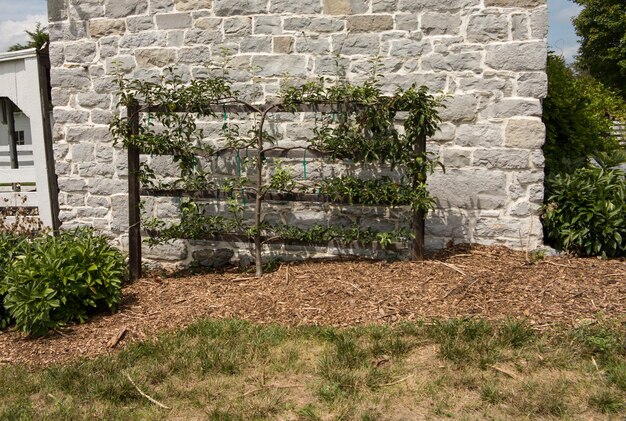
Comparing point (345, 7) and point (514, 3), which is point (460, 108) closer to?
point (514, 3)

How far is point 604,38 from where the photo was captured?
24.1m

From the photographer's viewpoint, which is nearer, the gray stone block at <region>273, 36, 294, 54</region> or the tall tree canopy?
the gray stone block at <region>273, 36, 294, 54</region>

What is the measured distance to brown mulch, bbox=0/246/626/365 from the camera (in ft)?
13.6

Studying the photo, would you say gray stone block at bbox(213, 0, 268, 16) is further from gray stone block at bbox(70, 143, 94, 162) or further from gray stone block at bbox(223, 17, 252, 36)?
gray stone block at bbox(70, 143, 94, 162)

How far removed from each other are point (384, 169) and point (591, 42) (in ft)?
75.4

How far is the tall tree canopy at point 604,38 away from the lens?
23.0 m

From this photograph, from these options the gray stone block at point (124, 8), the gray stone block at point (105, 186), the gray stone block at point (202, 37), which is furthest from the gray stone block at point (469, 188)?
the gray stone block at point (124, 8)

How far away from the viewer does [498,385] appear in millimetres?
3225

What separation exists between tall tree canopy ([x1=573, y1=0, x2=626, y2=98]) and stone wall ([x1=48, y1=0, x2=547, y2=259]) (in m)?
19.8

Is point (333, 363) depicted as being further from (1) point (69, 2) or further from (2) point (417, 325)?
(1) point (69, 2)

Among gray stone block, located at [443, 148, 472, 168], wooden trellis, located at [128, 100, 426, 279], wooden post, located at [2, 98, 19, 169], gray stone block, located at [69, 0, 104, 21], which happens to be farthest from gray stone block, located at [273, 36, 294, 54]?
wooden post, located at [2, 98, 19, 169]

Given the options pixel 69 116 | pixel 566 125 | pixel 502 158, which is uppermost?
pixel 69 116

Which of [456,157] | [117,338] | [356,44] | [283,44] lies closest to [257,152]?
[283,44]

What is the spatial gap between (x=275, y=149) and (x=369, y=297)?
194 cm
